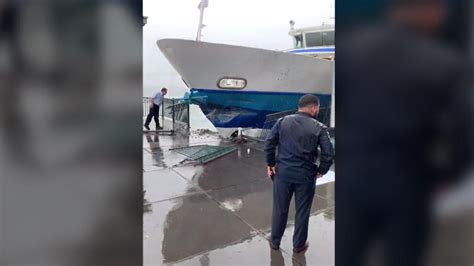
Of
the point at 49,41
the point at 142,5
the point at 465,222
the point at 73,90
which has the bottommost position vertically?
the point at 465,222

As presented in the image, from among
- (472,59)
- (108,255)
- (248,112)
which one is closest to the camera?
(472,59)

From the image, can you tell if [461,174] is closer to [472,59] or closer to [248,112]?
[472,59]

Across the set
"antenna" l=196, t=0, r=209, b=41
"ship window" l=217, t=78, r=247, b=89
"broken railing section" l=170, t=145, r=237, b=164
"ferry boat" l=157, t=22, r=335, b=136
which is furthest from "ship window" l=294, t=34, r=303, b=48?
"broken railing section" l=170, t=145, r=237, b=164

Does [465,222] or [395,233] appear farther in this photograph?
[395,233]

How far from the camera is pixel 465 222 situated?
95 cm

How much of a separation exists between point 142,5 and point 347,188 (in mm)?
890

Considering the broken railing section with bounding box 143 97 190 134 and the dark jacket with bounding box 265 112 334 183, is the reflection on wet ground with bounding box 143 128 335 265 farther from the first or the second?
the broken railing section with bounding box 143 97 190 134

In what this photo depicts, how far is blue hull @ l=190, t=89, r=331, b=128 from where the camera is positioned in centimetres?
901

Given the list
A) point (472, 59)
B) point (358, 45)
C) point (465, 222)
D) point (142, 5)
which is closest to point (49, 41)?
point (142, 5)

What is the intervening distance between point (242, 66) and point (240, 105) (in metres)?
1.10

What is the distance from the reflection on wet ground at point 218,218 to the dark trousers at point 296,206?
17 cm

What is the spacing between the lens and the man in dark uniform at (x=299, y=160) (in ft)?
9.45

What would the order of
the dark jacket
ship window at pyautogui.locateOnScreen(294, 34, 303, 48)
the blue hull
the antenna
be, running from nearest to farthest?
the dark jacket, the blue hull, the antenna, ship window at pyautogui.locateOnScreen(294, 34, 303, 48)

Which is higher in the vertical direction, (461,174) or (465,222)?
(461,174)
